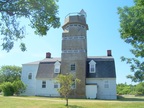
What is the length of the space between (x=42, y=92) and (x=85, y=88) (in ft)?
27.1

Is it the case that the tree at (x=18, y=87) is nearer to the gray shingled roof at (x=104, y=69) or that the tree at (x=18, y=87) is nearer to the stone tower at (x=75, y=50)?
the stone tower at (x=75, y=50)

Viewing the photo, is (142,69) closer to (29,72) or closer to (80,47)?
(80,47)

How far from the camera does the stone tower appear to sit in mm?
33594

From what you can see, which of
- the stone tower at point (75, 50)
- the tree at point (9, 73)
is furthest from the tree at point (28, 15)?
the tree at point (9, 73)

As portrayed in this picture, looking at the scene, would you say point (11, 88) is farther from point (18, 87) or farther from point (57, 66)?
point (57, 66)

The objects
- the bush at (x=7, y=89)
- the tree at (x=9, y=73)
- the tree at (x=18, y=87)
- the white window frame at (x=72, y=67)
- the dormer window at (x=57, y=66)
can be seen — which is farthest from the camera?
the tree at (x=9, y=73)

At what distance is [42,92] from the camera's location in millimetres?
36438

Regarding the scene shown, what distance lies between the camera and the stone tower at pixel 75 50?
3359 cm

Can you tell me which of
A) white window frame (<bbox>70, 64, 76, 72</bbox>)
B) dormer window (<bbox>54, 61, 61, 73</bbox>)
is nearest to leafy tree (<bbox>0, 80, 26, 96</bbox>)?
dormer window (<bbox>54, 61, 61, 73</bbox>)

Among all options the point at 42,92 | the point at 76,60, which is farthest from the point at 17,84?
the point at 76,60

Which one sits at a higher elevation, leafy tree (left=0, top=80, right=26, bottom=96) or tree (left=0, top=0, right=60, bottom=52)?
tree (left=0, top=0, right=60, bottom=52)

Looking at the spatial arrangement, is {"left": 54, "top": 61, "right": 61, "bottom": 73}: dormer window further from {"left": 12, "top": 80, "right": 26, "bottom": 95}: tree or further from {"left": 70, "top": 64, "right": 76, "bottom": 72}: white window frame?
{"left": 12, "top": 80, "right": 26, "bottom": 95}: tree

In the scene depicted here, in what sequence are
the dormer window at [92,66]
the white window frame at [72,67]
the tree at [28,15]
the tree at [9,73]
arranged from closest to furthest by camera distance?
the tree at [28,15]
the white window frame at [72,67]
the dormer window at [92,66]
the tree at [9,73]

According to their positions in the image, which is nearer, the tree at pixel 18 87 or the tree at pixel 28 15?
the tree at pixel 28 15
